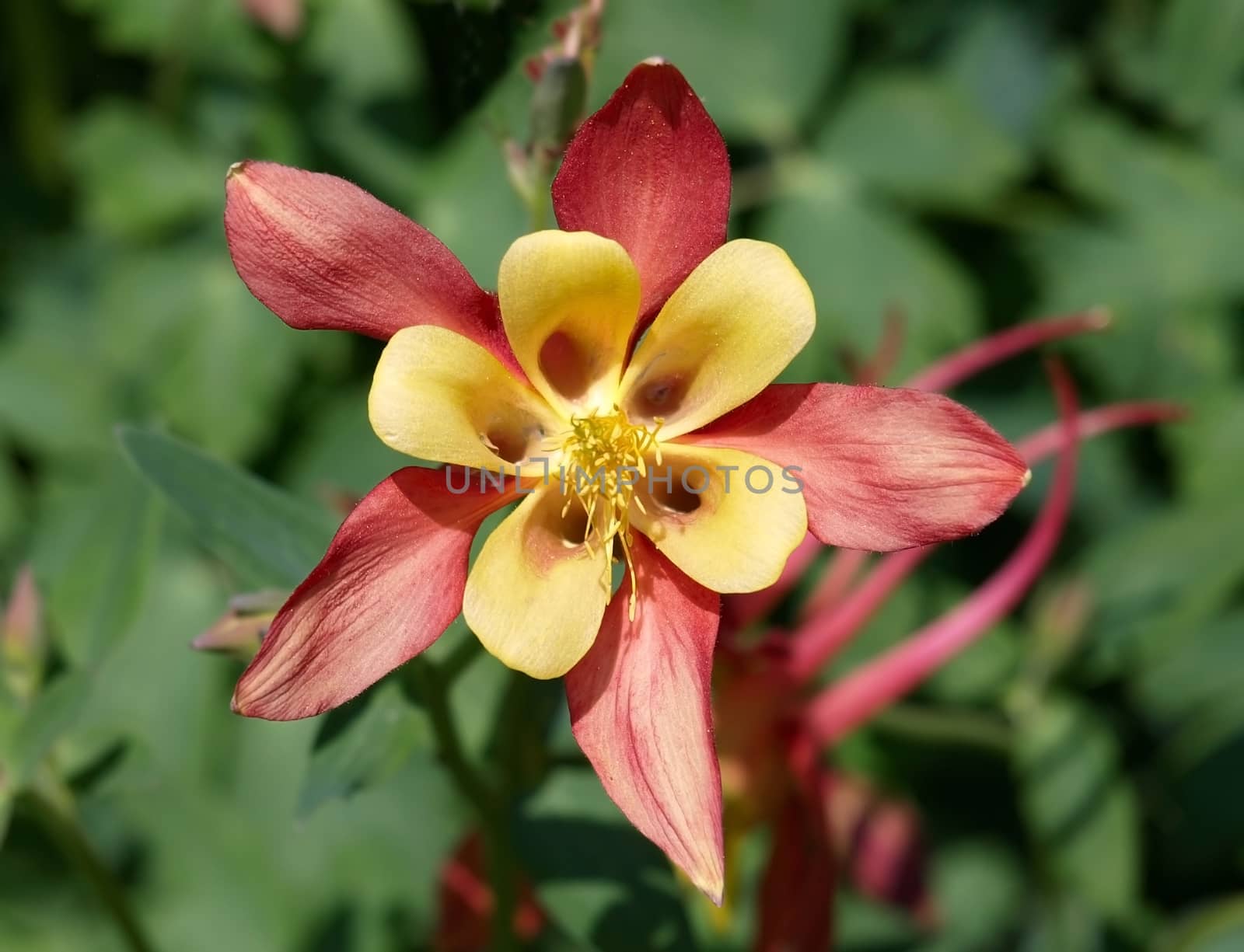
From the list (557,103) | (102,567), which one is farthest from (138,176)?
(557,103)

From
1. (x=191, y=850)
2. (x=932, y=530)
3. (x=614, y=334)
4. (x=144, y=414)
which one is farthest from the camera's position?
(x=144, y=414)

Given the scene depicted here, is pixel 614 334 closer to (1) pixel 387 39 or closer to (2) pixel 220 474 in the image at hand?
(2) pixel 220 474

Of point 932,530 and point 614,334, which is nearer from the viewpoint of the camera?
point 932,530

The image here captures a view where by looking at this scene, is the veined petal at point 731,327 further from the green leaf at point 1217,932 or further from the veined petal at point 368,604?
the green leaf at point 1217,932

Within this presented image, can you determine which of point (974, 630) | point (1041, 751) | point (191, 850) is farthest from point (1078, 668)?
point (191, 850)

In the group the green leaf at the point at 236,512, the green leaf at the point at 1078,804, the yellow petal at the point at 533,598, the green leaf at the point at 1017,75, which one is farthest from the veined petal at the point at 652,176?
the green leaf at the point at 1017,75

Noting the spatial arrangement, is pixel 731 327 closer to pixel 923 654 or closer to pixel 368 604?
pixel 368 604
